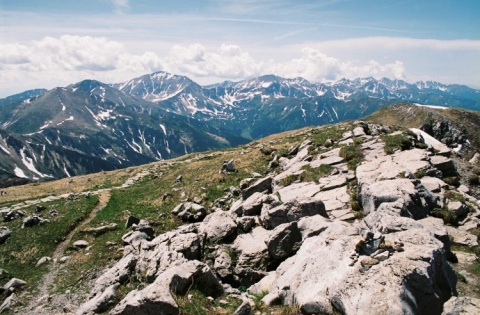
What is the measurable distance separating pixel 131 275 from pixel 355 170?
20852 millimetres

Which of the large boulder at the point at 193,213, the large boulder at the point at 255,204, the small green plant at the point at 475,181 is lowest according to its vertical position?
the large boulder at the point at 193,213

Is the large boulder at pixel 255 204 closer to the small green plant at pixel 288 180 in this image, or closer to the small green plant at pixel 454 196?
the small green plant at pixel 288 180

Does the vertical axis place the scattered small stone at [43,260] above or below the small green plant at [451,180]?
below

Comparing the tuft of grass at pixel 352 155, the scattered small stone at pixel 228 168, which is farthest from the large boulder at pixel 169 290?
the scattered small stone at pixel 228 168

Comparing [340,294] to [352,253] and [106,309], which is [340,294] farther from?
Answer: [106,309]

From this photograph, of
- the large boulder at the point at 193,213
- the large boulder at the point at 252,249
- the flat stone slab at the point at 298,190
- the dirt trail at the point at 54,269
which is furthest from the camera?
the large boulder at the point at 193,213

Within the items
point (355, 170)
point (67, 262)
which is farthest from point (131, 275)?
point (355, 170)

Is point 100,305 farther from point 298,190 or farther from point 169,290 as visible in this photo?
point 298,190

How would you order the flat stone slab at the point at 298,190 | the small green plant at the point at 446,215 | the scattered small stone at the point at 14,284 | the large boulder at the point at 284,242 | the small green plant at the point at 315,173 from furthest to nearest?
the small green plant at the point at 315,173 → the flat stone slab at the point at 298,190 → the scattered small stone at the point at 14,284 → the small green plant at the point at 446,215 → the large boulder at the point at 284,242

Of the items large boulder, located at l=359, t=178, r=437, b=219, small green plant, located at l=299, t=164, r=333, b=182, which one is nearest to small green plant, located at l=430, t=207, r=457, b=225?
large boulder, located at l=359, t=178, r=437, b=219

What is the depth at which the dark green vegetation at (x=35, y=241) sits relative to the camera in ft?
95.9

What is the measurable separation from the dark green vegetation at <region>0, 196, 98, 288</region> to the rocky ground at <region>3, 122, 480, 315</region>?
375 centimetres

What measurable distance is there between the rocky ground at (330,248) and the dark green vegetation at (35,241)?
3.75 metres

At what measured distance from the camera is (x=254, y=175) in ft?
138
